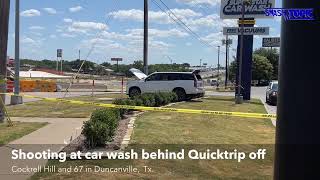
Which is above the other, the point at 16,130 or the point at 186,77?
the point at 186,77

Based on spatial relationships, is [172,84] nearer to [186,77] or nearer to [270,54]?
[186,77]

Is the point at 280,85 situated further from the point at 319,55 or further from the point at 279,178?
the point at 279,178

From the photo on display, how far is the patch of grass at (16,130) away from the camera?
10.3 metres

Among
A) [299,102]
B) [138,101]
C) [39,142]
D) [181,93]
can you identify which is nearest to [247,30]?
[181,93]

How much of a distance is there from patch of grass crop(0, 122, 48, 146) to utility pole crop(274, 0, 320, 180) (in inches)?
337

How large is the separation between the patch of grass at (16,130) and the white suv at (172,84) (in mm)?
12982

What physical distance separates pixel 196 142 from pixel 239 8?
23.8 m

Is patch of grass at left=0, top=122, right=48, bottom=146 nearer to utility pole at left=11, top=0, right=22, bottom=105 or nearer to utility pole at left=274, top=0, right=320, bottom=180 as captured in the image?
utility pole at left=11, top=0, right=22, bottom=105

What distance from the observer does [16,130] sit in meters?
11.7

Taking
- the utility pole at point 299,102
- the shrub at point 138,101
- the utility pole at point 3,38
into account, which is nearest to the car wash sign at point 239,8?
the shrub at point 138,101

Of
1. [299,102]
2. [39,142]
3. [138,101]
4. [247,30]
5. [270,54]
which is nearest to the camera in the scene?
[299,102]

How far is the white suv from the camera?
25.9 metres

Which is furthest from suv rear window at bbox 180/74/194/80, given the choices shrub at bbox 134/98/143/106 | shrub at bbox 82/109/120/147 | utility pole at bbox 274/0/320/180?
utility pole at bbox 274/0/320/180

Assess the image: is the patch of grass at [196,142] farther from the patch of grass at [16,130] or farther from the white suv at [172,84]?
the white suv at [172,84]
